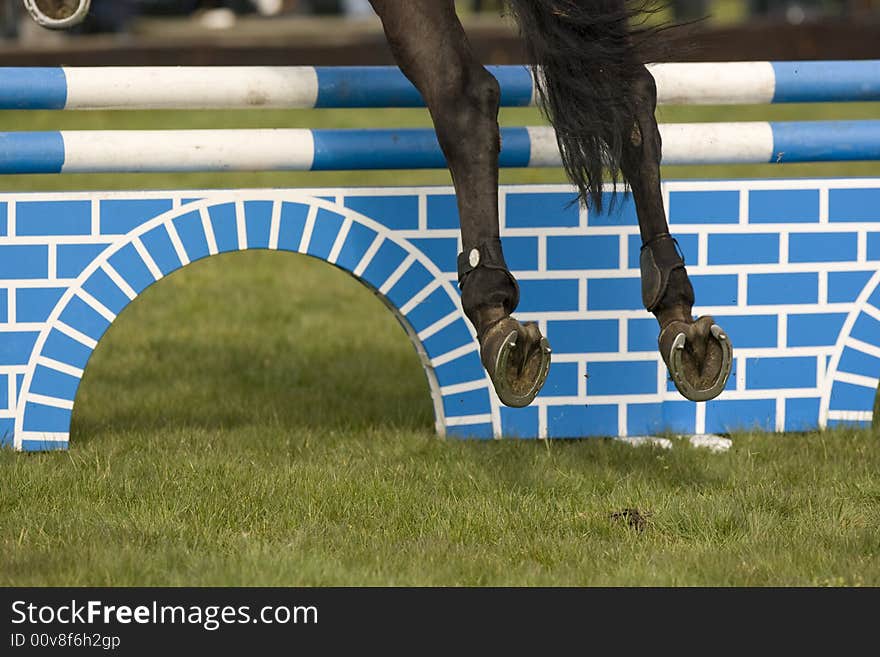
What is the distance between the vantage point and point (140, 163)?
3389 millimetres

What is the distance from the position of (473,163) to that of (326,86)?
3.02 feet

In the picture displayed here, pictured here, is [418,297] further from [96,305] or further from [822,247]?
[822,247]

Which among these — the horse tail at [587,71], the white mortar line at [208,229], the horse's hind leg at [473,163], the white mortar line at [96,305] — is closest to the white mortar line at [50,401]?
the white mortar line at [96,305]

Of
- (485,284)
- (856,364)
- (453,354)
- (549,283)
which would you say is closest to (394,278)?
(453,354)

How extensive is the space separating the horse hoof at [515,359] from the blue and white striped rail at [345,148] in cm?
103

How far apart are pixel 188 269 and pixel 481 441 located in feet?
11.0

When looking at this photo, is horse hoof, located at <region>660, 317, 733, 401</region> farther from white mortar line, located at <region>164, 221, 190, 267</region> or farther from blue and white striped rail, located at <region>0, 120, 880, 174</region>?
white mortar line, located at <region>164, 221, 190, 267</region>

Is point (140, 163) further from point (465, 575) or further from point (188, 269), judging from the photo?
point (188, 269)

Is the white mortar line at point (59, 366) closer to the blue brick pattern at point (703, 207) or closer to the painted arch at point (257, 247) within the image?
the painted arch at point (257, 247)

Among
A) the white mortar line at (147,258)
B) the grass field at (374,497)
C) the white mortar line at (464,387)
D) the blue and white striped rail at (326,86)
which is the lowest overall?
the grass field at (374,497)

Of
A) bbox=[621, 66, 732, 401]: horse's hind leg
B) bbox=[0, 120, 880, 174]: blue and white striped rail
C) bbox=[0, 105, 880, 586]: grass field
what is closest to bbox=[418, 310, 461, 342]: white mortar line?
bbox=[0, 105, 880, 586]: grass field

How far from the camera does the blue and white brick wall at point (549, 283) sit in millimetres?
3402

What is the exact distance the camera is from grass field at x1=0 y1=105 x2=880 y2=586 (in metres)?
2.52

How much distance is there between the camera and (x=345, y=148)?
3.48 m
